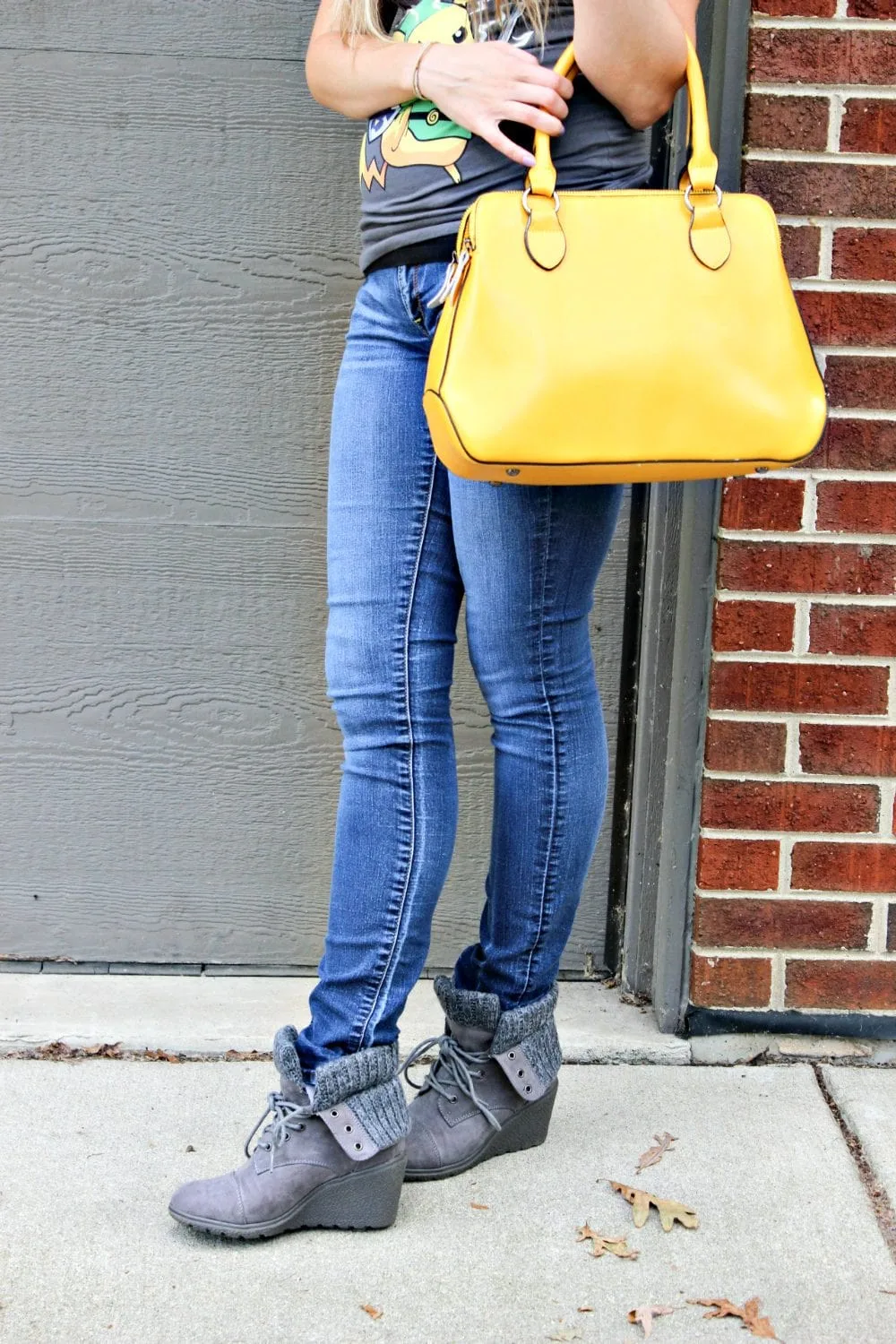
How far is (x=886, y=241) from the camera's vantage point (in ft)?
6.71

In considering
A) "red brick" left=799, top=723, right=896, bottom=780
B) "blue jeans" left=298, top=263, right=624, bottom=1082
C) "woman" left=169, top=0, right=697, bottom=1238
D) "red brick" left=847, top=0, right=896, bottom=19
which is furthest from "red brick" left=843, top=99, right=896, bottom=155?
"red brick" left=799, top=723, right=896, bottom=780

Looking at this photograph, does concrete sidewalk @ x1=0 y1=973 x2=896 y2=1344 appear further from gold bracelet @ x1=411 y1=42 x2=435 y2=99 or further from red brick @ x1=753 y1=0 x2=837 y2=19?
red brick @ x1=753 y1=0 x2=837 y2=19

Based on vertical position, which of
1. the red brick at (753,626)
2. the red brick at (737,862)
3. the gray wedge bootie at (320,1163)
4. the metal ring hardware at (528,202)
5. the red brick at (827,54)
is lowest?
the gray wedge bootie at (320,1163)

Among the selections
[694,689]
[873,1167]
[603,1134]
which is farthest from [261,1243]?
[694,689]

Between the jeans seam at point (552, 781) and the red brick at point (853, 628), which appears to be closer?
the jeans seam at point (552, 781)

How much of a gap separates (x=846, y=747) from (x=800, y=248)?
0.78 meters

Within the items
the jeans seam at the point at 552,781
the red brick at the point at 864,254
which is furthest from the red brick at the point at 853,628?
the jeans seam at the point at 552,781

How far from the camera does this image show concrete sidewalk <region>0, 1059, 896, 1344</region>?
5.10 feet

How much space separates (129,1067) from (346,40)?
1558 millimetres

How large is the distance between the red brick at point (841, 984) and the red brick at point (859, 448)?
804 millimetres

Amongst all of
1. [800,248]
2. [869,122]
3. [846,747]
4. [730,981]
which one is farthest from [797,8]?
[730,981]

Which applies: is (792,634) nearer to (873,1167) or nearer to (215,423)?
(873,1167)

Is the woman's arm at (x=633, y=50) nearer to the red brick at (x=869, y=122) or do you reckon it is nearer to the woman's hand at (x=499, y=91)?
the woman's hand at (x=499, y=91)

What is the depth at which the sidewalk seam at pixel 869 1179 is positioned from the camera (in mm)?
1750
